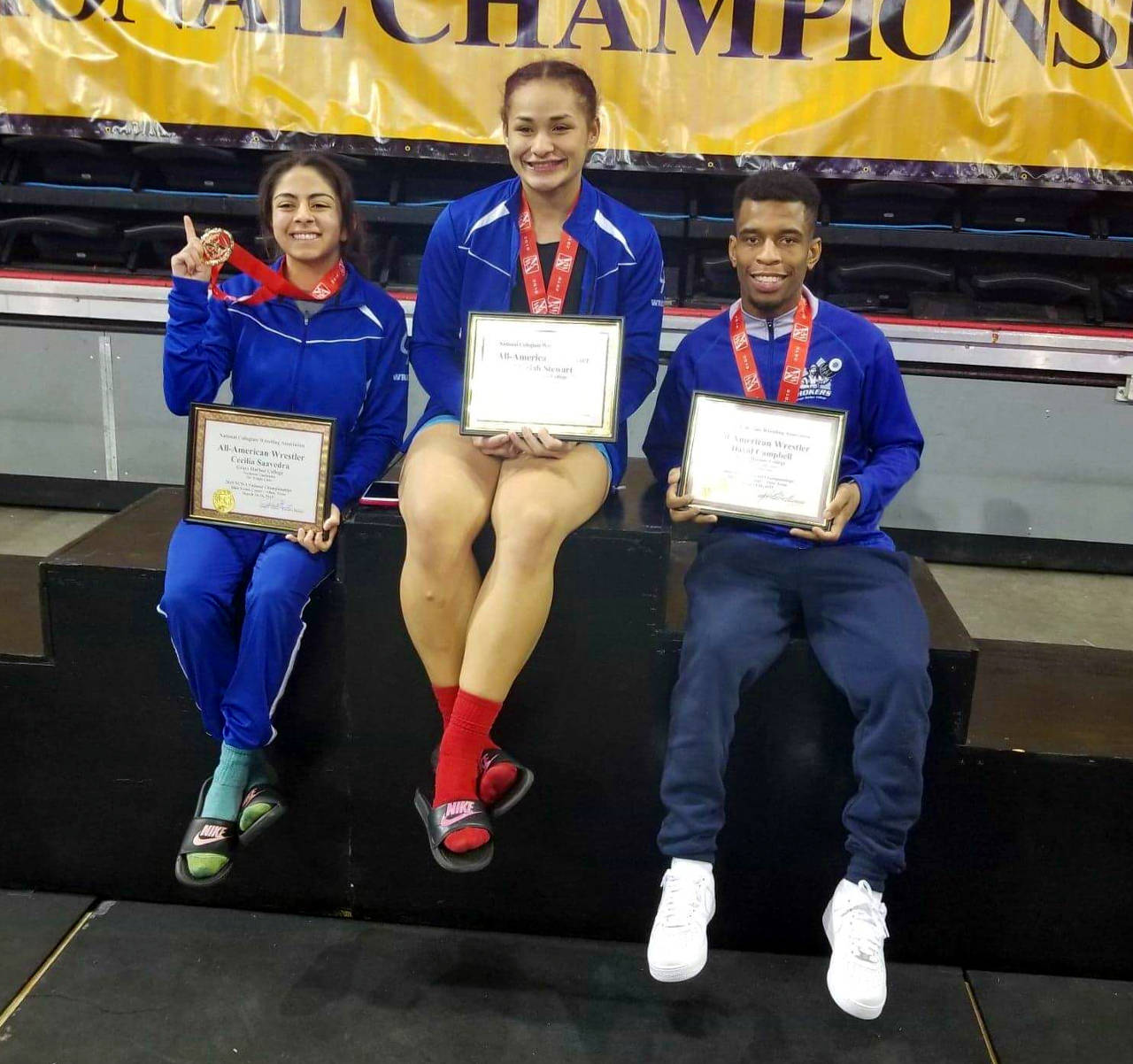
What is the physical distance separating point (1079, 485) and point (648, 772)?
2.54 meters

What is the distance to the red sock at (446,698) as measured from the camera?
1754 millimetres

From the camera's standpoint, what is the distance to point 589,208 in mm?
1945

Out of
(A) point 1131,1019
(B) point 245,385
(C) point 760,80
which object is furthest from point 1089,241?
(B) point 245,385

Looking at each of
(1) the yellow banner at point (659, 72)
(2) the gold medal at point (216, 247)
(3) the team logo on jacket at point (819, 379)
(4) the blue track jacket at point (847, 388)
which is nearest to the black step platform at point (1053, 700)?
(4) the blue track jacket at point (847, 388)

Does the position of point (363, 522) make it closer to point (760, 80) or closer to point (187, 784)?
point (187, 784)

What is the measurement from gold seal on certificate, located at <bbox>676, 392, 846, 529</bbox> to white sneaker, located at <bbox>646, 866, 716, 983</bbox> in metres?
0.58

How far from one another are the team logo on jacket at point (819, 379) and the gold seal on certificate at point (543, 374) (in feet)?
1.20

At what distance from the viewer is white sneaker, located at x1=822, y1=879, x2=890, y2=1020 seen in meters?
1.59

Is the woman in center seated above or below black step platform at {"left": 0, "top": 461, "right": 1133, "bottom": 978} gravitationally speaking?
above

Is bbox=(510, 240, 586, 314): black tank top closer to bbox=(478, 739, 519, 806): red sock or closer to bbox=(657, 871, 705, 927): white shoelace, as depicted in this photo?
bbox=(478, 739, 519, 806): red sock

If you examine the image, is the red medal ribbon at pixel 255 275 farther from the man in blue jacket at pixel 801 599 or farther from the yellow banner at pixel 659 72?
the yellow banner at pixel 659 72

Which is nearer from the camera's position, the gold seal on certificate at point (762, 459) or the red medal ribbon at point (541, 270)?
the gold seal on certificate at point (762, 459)

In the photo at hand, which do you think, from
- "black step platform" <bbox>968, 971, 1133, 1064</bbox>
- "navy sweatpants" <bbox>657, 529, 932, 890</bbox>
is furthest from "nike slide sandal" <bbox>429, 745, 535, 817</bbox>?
"black step platform" <bbox>968, 971, 1133, 1064</bbox>

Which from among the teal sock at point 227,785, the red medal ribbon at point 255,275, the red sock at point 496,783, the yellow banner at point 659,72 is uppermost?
the yellow banner at point 659,72
